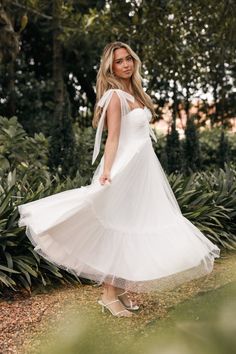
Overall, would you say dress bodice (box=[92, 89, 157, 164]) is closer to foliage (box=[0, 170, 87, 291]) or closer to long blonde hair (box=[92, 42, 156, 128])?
long blonde hair (box=[92, 42, 156, 128])

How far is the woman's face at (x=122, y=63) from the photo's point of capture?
405 cm

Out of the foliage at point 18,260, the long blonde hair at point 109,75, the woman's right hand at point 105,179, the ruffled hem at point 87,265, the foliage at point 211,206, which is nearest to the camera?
the ruffled hem at point 87,265

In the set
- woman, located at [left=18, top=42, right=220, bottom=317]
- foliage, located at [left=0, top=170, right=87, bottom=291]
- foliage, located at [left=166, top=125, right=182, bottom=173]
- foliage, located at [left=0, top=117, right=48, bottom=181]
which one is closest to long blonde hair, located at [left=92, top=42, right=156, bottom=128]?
woman, located at [left=18, top=42, right=220, bottom=317]

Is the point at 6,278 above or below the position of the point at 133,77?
below

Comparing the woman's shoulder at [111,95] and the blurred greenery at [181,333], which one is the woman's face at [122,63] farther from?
the blurred greenery at [181,333]

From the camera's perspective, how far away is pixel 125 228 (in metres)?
3.93

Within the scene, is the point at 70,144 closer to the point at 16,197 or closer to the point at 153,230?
the point at 16,197

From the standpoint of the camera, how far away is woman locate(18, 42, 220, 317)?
3.81 m

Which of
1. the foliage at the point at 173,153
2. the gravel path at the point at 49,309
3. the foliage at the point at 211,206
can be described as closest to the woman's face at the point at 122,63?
the gravel path at the point at 49,309

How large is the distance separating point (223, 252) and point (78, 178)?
7.01 feet

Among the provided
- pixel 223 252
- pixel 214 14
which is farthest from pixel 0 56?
pixel 223 252

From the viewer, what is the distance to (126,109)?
13.1 ft

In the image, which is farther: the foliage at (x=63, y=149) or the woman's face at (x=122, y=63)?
the foliage at (x=63, y=149)

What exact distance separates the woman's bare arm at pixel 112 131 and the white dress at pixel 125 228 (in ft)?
0.16
